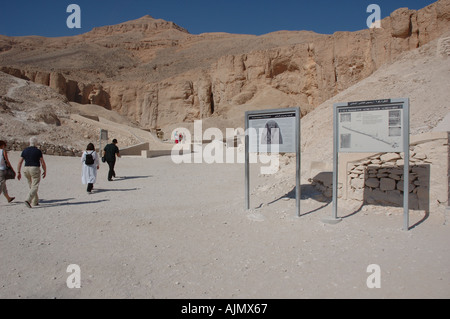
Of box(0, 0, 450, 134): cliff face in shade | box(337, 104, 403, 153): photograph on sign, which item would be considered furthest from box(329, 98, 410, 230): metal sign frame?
box(0, 0, 450, 134): cliff face in shade

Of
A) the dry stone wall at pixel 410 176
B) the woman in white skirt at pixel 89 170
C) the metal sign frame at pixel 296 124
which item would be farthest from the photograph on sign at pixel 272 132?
the woman in white skirt at pixel 89 170

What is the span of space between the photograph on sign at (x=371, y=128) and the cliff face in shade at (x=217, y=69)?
55.5ft

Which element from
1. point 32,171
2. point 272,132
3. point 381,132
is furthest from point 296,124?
point 32,171

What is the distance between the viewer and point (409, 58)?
58.1 feet

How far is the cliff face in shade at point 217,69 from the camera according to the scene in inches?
876

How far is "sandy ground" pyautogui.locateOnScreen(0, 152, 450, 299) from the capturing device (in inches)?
130

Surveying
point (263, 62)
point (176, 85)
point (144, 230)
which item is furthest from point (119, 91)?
point (144, 230)

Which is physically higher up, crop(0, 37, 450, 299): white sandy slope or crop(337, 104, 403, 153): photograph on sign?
crop(337, 104, 403, 153): photograph on sign

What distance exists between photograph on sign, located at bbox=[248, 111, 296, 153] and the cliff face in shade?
17.2 metres

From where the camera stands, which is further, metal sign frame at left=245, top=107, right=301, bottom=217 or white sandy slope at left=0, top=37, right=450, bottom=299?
metal sign frame at left=245, top=107, right=301, bottom=217

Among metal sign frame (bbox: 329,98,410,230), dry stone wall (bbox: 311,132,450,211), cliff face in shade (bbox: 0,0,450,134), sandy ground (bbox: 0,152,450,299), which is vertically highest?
cliff face in shade (bbox: 0,0,450,134)

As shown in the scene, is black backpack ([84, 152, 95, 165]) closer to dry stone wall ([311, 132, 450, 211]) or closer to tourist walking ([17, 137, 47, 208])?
tourist walking ([17, 137, 47, 208])

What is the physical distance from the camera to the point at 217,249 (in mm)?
4387
